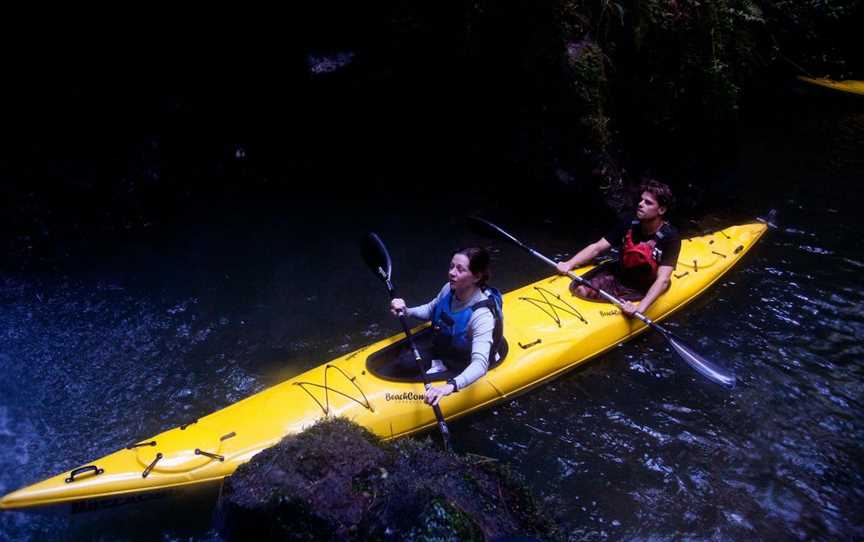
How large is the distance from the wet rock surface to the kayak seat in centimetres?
91

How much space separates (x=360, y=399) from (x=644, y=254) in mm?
2457

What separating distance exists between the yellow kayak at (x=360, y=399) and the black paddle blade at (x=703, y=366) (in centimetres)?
38

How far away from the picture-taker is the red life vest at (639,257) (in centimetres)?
451

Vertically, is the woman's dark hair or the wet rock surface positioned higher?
the woman's dark hair

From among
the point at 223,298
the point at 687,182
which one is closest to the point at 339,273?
the point at 223,298

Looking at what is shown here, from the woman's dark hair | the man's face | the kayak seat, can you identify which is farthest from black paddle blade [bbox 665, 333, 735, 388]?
the woman's dark hair

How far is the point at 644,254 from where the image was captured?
178 inches

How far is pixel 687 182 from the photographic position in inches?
262

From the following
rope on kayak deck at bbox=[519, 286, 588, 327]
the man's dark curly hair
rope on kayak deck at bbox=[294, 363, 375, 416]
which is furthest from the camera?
rope on kayak deck at bbox=[519, 286, 588, 327]

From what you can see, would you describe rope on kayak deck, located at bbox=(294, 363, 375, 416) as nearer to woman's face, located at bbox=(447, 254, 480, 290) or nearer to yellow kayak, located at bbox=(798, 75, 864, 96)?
woman's face, located at bbox=(447, 254, 480, 290)

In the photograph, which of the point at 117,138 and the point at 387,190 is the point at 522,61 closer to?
the point at 387,190

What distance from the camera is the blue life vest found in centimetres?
363

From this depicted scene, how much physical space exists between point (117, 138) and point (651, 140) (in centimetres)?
621

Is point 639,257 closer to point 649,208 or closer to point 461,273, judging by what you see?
point 649,208
